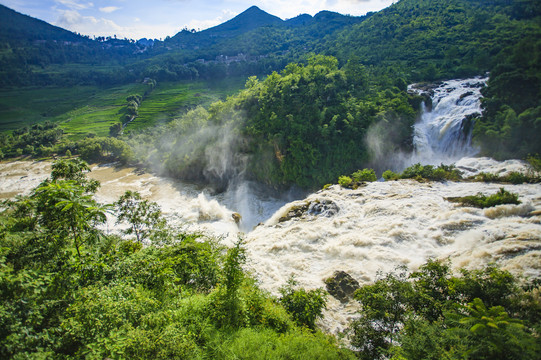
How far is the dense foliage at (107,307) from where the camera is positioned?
6348 millimetres

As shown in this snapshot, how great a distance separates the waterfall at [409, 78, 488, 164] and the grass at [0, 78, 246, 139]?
5532 cm

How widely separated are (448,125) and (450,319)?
29.8m

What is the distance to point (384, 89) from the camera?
130 ft

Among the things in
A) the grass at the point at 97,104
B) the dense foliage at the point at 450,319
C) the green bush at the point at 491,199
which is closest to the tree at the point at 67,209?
the dense foliage at the point at 450,319

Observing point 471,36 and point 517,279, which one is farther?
point 471,36

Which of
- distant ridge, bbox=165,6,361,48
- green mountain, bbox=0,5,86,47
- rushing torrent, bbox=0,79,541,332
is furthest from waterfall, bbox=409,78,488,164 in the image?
green mountain, bbox=0,5,86,47

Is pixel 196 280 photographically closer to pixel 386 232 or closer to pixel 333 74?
pixel 386 232

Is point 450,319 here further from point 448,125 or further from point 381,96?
point 381,96

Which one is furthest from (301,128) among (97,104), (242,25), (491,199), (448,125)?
(242,25)

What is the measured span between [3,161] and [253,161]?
57538mm

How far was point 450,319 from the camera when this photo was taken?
8.68m

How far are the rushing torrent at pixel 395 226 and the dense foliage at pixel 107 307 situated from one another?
4715mm

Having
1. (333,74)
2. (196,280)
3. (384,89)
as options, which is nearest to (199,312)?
(196,280)

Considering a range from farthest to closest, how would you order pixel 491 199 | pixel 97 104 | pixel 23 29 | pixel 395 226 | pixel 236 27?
pixel 236 27, pixel 23 29, pixel 97 104, pixel 395 226, pixel 491 199
